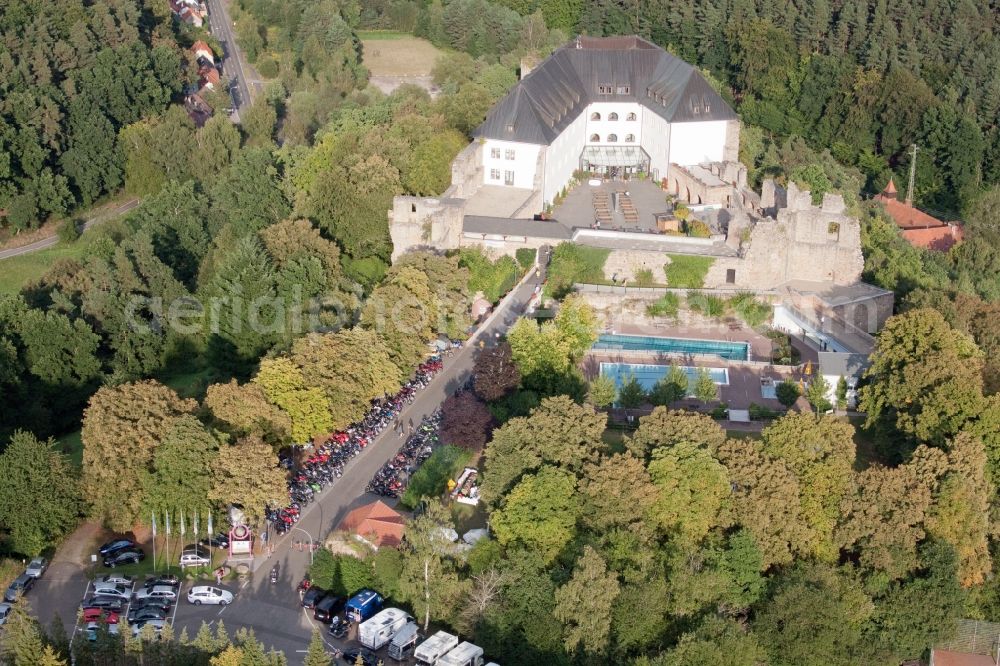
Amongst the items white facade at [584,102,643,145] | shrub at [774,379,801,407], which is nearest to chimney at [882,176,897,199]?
white facade at [584,102,643,145]

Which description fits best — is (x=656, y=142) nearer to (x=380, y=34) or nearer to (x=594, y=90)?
(x=594, y=90)

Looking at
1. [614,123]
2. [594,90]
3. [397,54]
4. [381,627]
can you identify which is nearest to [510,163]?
[614,123]

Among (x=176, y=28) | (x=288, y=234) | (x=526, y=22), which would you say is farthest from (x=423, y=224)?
(x=176, y=28)

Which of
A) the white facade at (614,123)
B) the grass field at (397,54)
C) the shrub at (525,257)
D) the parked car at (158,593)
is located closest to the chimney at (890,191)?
the white facade at (614,123)

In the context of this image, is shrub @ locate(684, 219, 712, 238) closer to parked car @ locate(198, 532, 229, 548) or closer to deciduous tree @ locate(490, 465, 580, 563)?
deciduous tree @ locate(490, 465, 580, 563)

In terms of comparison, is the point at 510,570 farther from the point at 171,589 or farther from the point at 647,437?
the point at 171,589

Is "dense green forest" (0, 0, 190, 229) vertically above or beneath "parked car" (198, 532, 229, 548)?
above
